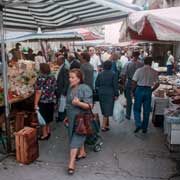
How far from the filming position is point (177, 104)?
7.34 m

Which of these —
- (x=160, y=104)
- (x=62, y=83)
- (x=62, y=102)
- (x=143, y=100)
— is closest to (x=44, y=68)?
(x=62, y=83)

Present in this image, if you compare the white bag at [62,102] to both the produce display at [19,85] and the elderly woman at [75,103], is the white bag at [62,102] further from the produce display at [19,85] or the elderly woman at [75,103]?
the elderly woman at [75,103]

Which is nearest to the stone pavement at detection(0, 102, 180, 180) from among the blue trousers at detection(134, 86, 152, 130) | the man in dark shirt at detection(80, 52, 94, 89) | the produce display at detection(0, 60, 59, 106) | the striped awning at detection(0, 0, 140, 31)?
the blue trousers at detection(134, 86, 152, 130)

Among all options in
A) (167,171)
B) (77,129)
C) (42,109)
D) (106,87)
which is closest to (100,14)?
(106,87)

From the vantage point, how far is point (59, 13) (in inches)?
304

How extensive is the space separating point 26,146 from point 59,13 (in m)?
3.40

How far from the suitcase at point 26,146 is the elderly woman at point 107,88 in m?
2.36

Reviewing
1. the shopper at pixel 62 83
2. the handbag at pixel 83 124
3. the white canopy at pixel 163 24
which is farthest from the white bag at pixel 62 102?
the white canopy at pixel 163 24

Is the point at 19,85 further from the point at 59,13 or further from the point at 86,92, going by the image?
the point at 86,92

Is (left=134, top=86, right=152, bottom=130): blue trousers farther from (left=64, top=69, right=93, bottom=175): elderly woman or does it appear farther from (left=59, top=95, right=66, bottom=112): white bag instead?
(left=64, top=69, right=93, bottom=175): elderly woman

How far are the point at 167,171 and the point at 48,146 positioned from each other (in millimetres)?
2597

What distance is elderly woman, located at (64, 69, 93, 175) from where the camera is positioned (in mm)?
5457

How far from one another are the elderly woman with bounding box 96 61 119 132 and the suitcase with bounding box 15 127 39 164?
236 cm

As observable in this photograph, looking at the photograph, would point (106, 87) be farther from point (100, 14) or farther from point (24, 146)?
point (24, 146)
